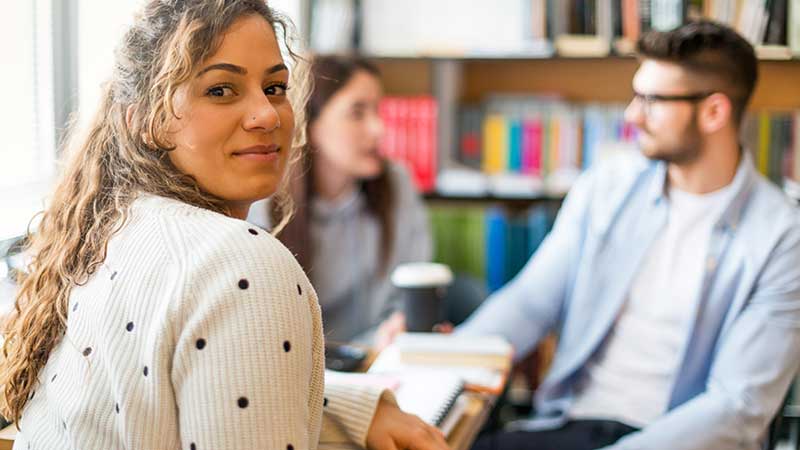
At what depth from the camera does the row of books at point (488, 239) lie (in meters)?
3.51

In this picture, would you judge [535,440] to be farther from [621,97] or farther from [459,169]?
[621,97]

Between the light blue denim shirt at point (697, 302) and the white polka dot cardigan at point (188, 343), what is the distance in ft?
3.75

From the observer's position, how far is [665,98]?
2430 mm

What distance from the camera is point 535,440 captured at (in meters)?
2.17

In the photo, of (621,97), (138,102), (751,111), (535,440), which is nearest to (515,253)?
(621,97)

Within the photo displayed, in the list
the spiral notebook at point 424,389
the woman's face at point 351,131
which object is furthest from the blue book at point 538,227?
the spiral notebook at point 424,389

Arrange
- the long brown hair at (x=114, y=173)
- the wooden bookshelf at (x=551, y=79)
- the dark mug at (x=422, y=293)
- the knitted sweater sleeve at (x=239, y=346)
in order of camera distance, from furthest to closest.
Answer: the wooden bookshelf at (x=551, y=79) → the dark mug at (x=422, y=293) → the long brown hair at (x=114, y=173) → the knitted sweater sleeve at (x=239, y=346)

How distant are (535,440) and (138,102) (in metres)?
1.29

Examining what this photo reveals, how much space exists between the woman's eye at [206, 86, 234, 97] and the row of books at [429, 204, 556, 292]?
92.9 inches

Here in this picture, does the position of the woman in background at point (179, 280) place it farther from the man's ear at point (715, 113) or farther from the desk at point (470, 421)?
the man's ear at point (715, 113)

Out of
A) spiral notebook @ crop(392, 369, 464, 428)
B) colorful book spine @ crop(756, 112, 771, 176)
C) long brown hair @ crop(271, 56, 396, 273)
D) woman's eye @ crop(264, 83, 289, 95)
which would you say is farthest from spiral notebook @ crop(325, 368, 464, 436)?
colorful book spine @ crop(756, 112, 771, 176)

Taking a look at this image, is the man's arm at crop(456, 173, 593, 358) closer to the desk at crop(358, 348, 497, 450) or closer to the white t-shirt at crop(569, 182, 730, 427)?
the white t-shirt at crop(569, 182, 730, 427)

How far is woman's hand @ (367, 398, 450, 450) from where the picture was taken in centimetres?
138

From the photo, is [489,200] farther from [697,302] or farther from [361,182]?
[697,302]
